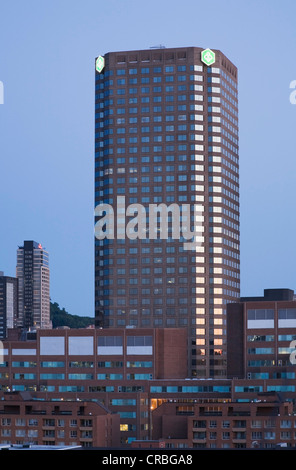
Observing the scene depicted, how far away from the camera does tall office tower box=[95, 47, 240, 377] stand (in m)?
129

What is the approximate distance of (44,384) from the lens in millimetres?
99625

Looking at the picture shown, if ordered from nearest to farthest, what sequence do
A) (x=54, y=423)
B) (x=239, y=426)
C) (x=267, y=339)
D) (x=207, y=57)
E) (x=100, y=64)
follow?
(x=239, y=426) → (x=54, y=423) → (x=267, y=339) → (x=207, y=57) → (x=100, y=64)

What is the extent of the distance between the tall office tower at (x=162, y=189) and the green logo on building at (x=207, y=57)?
144 millimetres

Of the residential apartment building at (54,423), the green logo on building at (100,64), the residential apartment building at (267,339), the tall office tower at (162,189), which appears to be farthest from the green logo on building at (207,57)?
the residential apartment building at (54,423)

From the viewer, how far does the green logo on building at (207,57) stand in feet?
442

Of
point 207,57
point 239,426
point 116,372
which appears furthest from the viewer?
point 207,57

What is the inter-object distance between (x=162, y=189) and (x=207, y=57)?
67.1 ft

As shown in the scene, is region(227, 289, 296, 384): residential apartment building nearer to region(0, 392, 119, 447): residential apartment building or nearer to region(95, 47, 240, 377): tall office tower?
region(0, 392, 119, 447): residential apartment building

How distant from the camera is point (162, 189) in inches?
5217

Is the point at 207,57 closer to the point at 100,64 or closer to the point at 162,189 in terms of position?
the point at 100,64

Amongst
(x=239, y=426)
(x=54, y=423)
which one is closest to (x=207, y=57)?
(x=54, y=423)

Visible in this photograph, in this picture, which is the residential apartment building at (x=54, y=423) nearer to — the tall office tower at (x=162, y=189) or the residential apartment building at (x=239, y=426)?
the residential apartment building at (x=239, y=426)

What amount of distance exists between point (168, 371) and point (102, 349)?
7.39 meters

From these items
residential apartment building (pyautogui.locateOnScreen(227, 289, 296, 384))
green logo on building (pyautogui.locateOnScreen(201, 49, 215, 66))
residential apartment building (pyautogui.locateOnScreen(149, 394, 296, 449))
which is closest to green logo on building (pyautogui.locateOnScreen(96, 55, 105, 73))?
green logo on building (pyautogui.locateOnScreen(201, 49, 215, 66))
